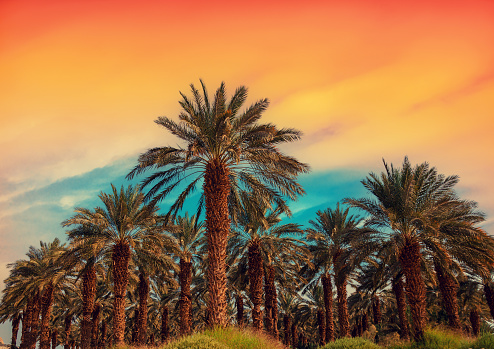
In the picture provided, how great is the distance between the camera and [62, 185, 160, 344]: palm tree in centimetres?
2381

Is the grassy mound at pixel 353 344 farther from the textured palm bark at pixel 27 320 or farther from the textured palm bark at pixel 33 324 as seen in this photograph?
the textured palm bark at pixel 27 320

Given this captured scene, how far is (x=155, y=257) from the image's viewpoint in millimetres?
27078

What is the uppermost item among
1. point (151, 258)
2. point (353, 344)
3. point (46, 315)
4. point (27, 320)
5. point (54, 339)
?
point (151, 258)

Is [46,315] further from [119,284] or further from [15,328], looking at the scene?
[15,328]

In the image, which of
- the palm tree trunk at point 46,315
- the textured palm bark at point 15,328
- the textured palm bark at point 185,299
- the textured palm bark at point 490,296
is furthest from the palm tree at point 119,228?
the textured palm bark at point 15,328

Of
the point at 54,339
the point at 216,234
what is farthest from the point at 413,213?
the point at 54,339

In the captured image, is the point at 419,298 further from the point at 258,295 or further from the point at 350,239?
the point at 258,295

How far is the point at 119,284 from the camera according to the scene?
2373cm

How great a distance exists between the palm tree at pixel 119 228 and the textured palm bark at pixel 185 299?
249 inches

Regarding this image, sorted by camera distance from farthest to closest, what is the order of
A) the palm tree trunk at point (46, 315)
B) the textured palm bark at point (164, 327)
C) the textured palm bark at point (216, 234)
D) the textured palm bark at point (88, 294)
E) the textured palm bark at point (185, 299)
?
the textured palm bark at point (164, 327)
the palm tree trunk at point (46, 315)
the textured palm bark at point (185, 299)
the textured palm bark at point (88, 294)
the textured palm bark at point (216, 234)

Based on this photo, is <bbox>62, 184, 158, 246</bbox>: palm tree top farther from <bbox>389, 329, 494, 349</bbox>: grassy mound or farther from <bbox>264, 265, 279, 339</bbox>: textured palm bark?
<bbox>389, 329, 494, 349</bbox>: grassy mound

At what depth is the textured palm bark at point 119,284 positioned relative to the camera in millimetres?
22930

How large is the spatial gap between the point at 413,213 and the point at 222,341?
42.5 feet

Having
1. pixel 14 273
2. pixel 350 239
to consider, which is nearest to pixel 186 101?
pixel 350 239
